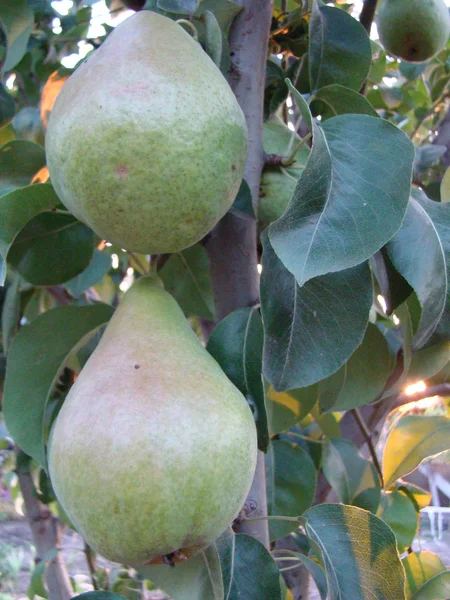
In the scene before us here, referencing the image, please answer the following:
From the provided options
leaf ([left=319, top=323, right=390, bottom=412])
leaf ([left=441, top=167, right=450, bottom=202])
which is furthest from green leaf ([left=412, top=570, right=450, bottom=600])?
leaf ([left=441, top=167, right=450, bottom=202])

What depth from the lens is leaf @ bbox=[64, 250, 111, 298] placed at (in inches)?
46.1

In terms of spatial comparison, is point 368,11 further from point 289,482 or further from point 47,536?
point 47,536

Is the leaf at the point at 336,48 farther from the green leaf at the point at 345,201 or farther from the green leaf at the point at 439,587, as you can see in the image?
the green leaf at the point at 439,587

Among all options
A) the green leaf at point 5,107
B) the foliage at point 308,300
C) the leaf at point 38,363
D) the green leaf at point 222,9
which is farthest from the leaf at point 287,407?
the green leaf at point 5,107

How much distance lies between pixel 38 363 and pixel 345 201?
419mm

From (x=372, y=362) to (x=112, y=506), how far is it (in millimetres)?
461

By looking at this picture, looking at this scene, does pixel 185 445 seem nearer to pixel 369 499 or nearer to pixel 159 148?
pixel 159 148

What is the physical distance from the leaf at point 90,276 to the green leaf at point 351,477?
52 cm

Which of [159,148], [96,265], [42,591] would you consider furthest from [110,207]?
[42,591]

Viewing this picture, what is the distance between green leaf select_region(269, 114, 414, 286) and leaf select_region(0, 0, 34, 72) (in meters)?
0.61

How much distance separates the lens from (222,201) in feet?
1.91

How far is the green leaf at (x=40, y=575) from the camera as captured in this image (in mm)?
1402

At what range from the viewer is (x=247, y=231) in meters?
0.74

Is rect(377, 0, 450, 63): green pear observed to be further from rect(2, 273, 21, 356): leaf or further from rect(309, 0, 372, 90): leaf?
rect(2, 273, 21, 356): leaf
